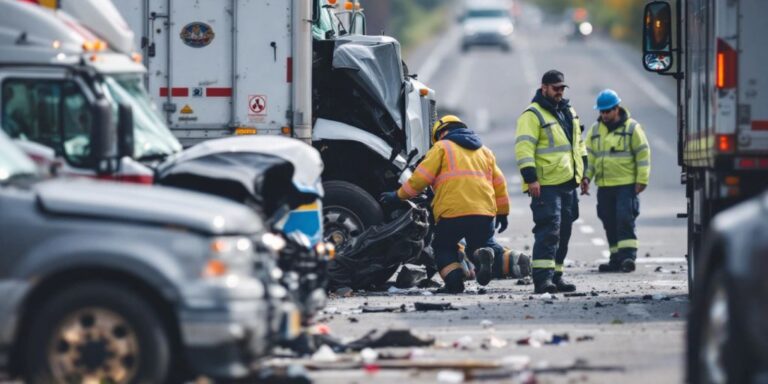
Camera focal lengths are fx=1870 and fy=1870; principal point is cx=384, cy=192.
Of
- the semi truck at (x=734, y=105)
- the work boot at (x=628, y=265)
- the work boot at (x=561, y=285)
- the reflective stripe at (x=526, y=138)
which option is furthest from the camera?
the work boot at (x=628, y=265)

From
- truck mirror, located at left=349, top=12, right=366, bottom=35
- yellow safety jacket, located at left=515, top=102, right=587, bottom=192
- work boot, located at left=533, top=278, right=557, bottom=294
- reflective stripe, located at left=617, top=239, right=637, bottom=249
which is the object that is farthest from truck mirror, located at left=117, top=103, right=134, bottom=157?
reflective stripe, located at left=617, top=239, right=637, bottom=249

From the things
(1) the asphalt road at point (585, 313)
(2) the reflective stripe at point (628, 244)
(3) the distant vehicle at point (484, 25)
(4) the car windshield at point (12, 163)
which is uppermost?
(3) the distant vehicle at point (484, 25)

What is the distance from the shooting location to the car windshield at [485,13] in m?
80.9

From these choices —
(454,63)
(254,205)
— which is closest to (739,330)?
(254,205)

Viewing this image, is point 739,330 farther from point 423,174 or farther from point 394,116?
point 394,116

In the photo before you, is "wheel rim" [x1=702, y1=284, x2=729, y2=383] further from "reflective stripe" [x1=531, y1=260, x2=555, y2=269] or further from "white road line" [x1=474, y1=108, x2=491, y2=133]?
"white road line" [x1=474, y1=108, x2=491, y2=133]

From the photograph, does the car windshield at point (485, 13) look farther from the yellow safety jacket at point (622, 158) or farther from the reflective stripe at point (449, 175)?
the reflective stripe at point (449, 175)

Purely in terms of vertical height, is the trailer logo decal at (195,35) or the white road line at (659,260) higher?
the trailer logo decal at (195,35)

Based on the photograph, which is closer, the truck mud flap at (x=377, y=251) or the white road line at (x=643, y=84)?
the truck mud flap at (x=377, y=251)

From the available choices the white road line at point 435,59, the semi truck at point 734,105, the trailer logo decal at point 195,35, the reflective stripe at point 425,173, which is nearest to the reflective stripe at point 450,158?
the reflective stripe at point 425,173

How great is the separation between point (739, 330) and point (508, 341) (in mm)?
4031

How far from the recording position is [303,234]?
11844 mm

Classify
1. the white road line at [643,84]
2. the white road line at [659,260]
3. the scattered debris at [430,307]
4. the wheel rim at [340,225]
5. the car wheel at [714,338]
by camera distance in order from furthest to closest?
the white road line at [643,84] → the white road line at [659,260] → the wheel rim at [340,225] → the scattered debris at [430,307] → the car wheel at [714,338]

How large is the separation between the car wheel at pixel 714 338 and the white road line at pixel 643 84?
45.3 m
